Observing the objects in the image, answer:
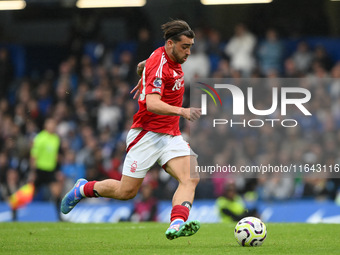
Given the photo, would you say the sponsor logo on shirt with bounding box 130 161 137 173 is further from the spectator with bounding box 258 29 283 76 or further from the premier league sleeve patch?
the spectator with bounding box 258 29 283 76

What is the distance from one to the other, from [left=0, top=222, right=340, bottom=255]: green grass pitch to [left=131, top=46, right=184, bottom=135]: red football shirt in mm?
1318

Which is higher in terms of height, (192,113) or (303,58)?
(303,58)

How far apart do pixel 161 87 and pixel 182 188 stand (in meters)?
1.09

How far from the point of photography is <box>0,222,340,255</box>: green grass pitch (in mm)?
7395

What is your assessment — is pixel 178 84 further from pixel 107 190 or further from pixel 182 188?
pixel 107 190

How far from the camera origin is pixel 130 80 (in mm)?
18766

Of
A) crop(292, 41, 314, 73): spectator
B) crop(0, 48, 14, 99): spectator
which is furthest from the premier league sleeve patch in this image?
crop(0, 48, 14, 99): spectator

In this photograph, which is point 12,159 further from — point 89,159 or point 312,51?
point 312,51

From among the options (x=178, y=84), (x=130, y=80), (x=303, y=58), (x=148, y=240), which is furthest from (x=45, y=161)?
(x=178, y=84)

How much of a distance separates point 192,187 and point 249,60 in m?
10.7

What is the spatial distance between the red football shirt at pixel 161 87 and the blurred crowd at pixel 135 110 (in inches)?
244

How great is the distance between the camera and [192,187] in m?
7.72

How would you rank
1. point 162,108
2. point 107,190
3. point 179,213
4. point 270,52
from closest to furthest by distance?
point 162,108
point 179,213
point 107,190
point 270,52

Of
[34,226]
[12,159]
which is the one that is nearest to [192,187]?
[34,226]
